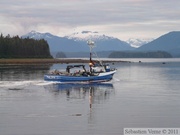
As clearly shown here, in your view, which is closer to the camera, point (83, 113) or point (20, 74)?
point (83, 113)

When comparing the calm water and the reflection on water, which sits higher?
the reflection on water

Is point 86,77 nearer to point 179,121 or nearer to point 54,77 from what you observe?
point 54,77

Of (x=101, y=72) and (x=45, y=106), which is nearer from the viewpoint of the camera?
(x=45, y=106)

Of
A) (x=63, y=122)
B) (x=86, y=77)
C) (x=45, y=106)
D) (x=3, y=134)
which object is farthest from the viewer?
(x=86, y=77)

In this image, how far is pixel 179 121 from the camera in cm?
3544

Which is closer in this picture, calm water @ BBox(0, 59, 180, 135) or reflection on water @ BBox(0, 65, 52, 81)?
calm water @ BBox(0, 59, 180, 135)

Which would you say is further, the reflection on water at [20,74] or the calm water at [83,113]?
the reflection on water at [20,74]

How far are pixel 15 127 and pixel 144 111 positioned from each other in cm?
1349

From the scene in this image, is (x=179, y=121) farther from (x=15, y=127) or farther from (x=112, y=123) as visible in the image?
(x=15, y=127)

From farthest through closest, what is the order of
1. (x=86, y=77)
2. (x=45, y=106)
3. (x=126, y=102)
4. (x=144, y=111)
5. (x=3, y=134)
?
(x=86, y=77) → (x=126, y=102) → (x=45, y=106) → (x=144, y=111) → (x=3, y=134)

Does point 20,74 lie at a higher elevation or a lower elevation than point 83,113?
higher

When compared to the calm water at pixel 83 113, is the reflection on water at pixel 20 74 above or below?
above

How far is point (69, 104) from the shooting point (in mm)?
46188

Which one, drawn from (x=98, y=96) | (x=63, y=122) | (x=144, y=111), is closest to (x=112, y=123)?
(x=63, y=122)
